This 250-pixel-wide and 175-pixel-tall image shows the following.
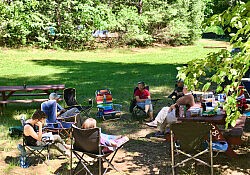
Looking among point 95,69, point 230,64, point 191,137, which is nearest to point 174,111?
point 191,137

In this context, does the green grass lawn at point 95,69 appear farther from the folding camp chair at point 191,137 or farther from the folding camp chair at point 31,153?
the folding camp chair at point 191,137

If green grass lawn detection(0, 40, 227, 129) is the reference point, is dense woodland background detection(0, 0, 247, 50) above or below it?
above

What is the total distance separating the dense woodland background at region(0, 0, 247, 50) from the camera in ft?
74.8

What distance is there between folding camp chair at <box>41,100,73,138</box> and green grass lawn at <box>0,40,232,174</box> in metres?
0.77

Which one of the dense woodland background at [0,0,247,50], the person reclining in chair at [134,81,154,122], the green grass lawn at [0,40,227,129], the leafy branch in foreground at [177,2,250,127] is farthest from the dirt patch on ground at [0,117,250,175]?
the dense woodland background at [0,0,247,50]

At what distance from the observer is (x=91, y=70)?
679 inches

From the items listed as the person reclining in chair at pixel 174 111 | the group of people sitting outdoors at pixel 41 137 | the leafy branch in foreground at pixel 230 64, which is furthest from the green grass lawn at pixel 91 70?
the leafy branch in foreground at pixel 230 64

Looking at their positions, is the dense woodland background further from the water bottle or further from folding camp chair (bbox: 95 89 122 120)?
the water bottle

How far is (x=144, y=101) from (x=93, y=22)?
671 inches

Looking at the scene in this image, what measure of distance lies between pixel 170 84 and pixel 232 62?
32.9 ft

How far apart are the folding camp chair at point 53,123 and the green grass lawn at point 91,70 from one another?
773 mm

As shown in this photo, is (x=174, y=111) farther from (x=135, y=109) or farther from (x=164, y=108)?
(x=135, y=109)

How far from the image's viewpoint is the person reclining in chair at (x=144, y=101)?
8422mm

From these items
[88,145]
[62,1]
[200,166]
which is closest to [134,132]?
[200,166]
